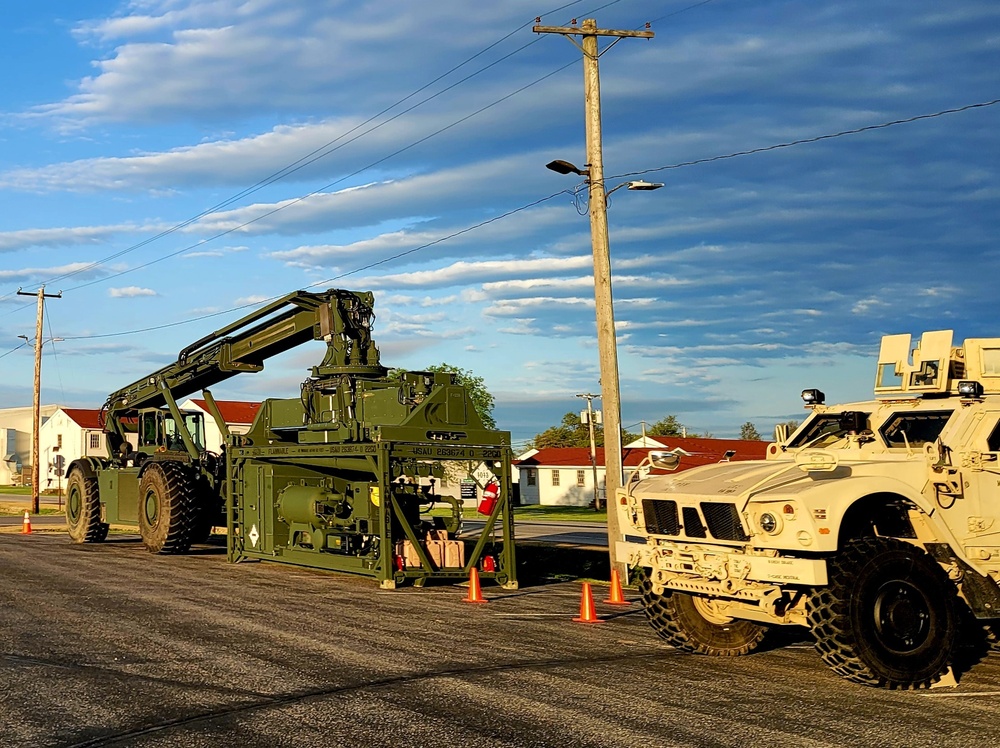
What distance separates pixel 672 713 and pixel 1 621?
906 centimetres

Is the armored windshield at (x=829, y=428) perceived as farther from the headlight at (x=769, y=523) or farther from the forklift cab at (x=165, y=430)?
the forklift cab at (x=165, y=430)

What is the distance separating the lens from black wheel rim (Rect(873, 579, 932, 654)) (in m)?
9.56

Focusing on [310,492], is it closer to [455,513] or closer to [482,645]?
[455,513]

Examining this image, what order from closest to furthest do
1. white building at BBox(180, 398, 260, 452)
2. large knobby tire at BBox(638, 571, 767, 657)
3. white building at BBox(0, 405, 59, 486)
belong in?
large knobby tire at BBox(638, 571, 767, 657) < white building at BBox(180, 398, 260, 452) < white building at BBox(0, 405, 59, 486)

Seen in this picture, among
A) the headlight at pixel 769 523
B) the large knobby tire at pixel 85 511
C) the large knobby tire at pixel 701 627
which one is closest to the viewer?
the headlight at pixel 769 523

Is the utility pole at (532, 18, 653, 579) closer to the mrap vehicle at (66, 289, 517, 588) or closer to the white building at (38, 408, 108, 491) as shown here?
the mrap vehicle at (66, 289, 517, 588)

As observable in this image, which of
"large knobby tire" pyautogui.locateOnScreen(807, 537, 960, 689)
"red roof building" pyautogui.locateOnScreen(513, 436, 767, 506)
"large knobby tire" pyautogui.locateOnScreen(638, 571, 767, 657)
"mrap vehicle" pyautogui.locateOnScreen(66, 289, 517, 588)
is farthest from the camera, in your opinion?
"red roof building" pyautogui.locateOnScreen(513, 436, 767, 506)

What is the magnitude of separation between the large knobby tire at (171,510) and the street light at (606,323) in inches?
379

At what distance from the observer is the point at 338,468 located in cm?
1995

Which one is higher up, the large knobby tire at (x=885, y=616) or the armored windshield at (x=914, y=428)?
the armored windshield at (x=914, y=428)

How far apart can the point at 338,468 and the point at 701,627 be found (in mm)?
9889

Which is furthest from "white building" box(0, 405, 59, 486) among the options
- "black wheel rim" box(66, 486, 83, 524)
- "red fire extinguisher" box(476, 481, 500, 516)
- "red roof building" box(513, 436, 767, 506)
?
"red fire extinguisher" box(476, 481, 500, 516)

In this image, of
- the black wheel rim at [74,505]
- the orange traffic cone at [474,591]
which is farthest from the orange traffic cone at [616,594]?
the black wheel rim at [74,505]

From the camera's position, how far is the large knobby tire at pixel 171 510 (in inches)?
930
